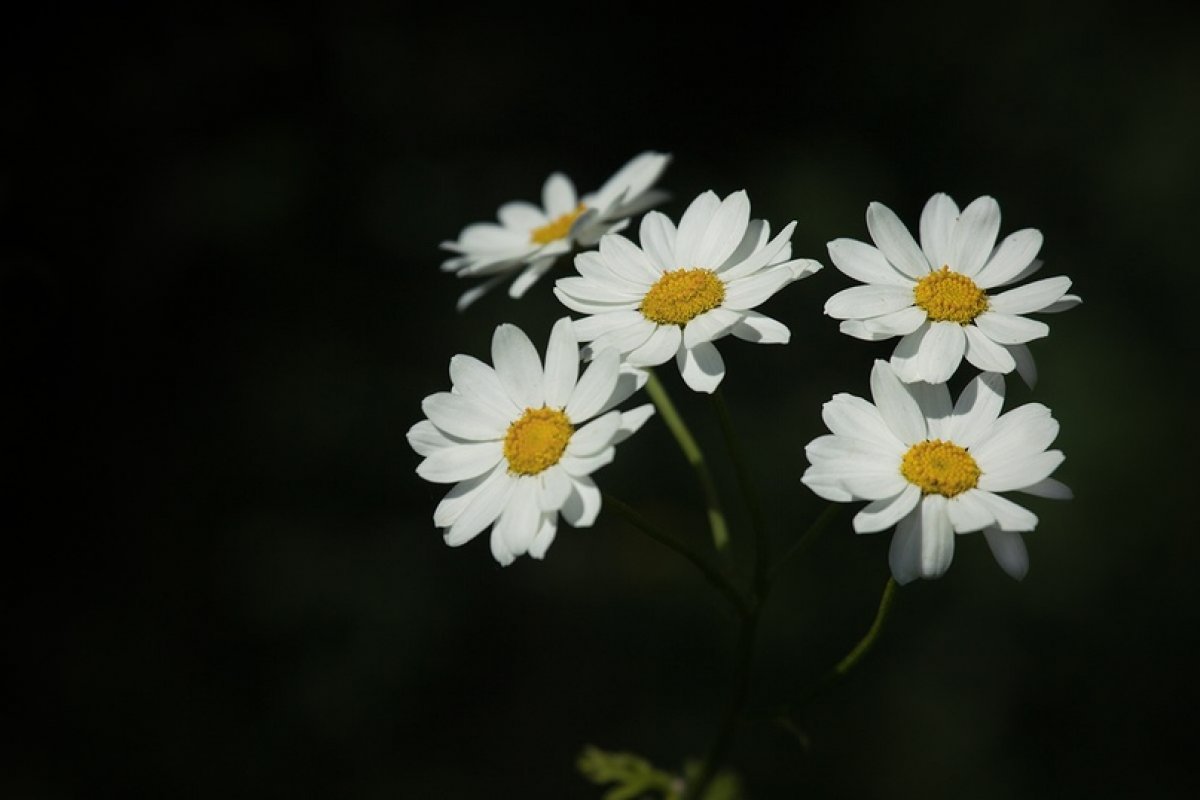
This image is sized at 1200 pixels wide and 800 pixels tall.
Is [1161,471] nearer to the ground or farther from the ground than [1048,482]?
nearer to the ground

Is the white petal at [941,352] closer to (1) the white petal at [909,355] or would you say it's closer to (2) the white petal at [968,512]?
(1) the white petal at [909,355]

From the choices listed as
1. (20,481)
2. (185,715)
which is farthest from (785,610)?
(20,481)

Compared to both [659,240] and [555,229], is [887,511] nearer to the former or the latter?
[659,240]

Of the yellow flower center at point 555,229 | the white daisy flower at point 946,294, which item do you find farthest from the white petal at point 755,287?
the yellow flower center at point 555,229

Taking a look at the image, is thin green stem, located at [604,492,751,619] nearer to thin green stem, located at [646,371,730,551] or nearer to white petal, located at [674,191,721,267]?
thin green stem, located at [646,371,730,551]

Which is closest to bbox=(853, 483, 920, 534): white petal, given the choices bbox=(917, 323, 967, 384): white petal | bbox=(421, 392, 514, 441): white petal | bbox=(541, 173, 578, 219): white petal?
bbox=(917, 323, 967, 384): white petal

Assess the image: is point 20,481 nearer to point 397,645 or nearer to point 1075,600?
point 397,645
